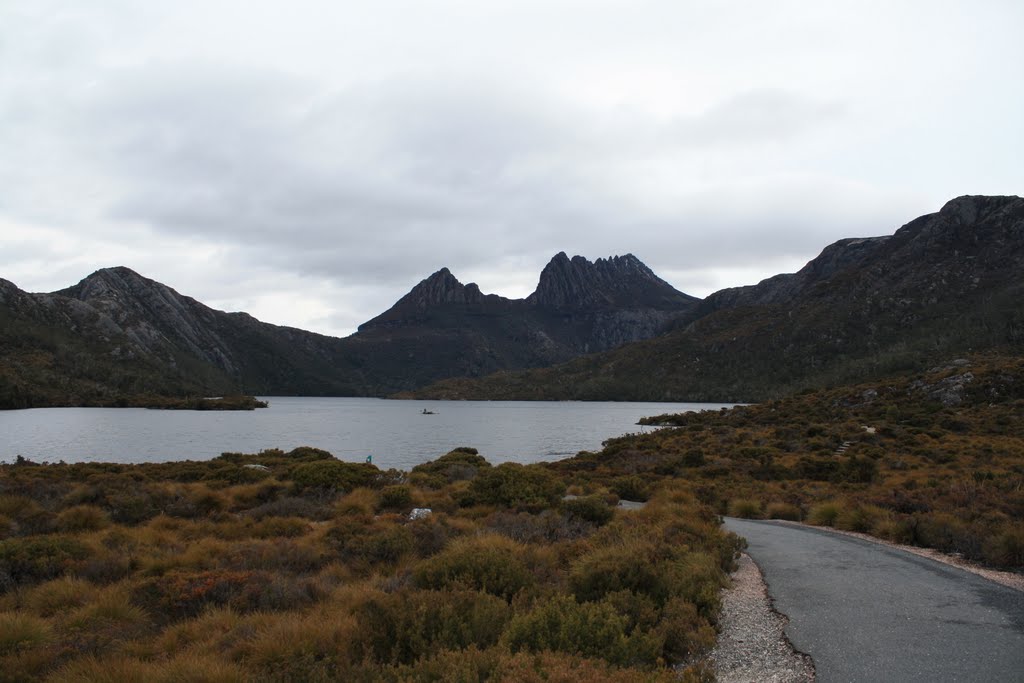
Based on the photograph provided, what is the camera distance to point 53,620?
315 inches

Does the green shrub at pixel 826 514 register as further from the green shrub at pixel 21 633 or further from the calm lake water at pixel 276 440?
the calm lake water at pixel 276 440

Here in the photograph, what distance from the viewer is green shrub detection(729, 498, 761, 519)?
20.3m

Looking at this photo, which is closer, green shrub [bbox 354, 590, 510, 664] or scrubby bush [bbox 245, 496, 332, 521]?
green shrub [bbox 354, 590, 510, 664]

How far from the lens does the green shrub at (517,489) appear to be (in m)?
17.2

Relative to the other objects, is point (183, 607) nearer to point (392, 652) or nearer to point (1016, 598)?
point (392, 652)

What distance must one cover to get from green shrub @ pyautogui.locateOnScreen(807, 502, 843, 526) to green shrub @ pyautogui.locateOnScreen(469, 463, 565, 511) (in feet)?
26.3

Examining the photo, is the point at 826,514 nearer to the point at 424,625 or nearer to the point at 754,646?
the point at 754,646

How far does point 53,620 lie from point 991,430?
54.0 metres


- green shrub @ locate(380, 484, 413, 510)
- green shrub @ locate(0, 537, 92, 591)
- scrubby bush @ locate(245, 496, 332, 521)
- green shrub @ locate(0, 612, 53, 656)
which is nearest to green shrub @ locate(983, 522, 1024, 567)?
green shrub @ locate(380, 484, 413, 510)

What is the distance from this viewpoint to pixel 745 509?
2067 centimetres

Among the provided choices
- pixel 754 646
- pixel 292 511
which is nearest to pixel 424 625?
pixel 754 646

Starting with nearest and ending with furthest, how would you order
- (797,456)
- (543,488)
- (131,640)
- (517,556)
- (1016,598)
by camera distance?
(131,640), (1016,598), (517,556), (543,488), (797,456)

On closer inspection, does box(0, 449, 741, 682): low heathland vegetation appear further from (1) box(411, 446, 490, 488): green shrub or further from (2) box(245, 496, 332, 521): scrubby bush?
(1) box(411, 446, 490, 488): green shrub

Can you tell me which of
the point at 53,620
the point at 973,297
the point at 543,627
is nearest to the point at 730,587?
the point at 543,627
